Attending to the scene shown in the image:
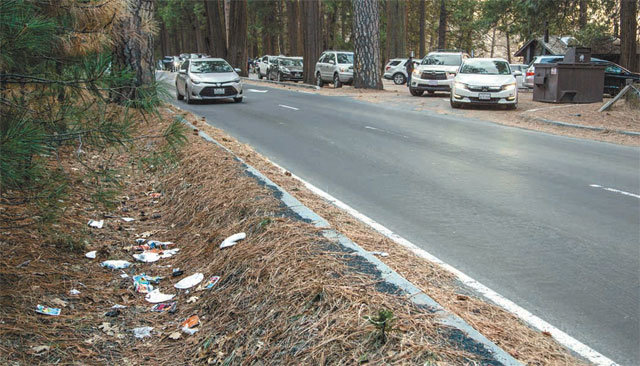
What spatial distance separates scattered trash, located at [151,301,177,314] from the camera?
4.41 meters

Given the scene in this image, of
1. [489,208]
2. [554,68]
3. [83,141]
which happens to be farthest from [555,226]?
[554,68]

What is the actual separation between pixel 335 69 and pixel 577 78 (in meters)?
15.2

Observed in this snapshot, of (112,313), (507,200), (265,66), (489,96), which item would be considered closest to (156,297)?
(112,313)

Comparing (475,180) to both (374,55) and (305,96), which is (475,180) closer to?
(305,96)

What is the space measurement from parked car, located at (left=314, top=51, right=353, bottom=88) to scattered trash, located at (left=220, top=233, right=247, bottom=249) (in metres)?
29.2

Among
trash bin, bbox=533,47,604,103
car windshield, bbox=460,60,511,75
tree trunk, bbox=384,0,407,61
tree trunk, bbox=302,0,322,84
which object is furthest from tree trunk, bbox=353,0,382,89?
tree trunk, bbox=384,0,407,61

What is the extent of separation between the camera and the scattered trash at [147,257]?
5410 mm

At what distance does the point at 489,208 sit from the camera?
24.4ft

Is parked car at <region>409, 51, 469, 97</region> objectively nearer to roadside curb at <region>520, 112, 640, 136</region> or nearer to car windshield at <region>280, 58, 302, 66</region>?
roadside curb at <region>520, 112, 640, 136</region>

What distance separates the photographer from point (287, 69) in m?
41.1

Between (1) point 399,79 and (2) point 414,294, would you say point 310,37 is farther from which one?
(2) point 414,294

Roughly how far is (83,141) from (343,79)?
30.4 m

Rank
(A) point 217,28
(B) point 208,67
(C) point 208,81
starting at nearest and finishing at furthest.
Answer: (C) point 208,81
(B) point 208,67
(A) point 217,28

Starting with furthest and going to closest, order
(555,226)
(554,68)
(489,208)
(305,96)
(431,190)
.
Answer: (305,96) < (554,68) < (431,190) < (489,208) < (555,226)
